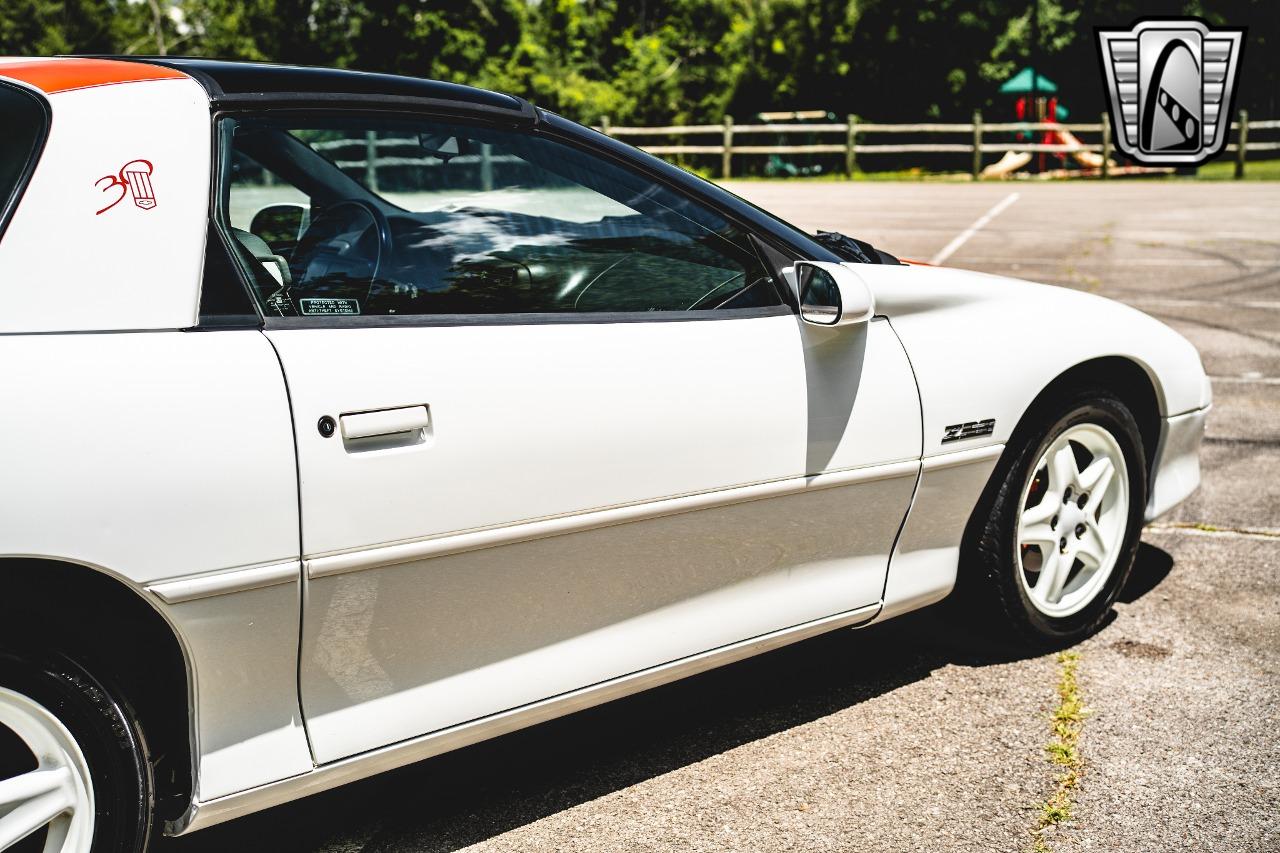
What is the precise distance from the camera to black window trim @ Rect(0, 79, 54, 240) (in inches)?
84.4

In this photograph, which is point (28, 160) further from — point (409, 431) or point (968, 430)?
point (968, 430)

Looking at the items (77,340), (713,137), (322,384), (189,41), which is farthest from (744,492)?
(189,41)

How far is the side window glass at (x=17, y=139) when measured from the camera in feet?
7.11

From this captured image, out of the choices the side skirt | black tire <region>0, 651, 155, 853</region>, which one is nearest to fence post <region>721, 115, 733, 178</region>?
the side skirt

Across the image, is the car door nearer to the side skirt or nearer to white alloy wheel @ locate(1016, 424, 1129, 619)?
the side skirt

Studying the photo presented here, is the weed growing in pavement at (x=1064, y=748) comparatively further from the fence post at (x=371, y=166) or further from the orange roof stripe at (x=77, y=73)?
the orange roof stripe at (x=77, y=73)

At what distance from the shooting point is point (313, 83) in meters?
2.58

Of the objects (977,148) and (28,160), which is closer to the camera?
(28,160)

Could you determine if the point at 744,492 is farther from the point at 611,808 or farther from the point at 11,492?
the point at 11,492

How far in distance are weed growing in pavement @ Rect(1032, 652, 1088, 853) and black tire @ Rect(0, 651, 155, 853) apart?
176 cm

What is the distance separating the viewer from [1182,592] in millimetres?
4172

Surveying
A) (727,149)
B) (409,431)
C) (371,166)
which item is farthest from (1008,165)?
(409,431)

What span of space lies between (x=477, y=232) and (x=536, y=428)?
556 millimetres

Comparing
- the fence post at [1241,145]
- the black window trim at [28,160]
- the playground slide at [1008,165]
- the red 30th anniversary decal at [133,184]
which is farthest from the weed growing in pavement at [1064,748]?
the playground slide at [1008,165]
